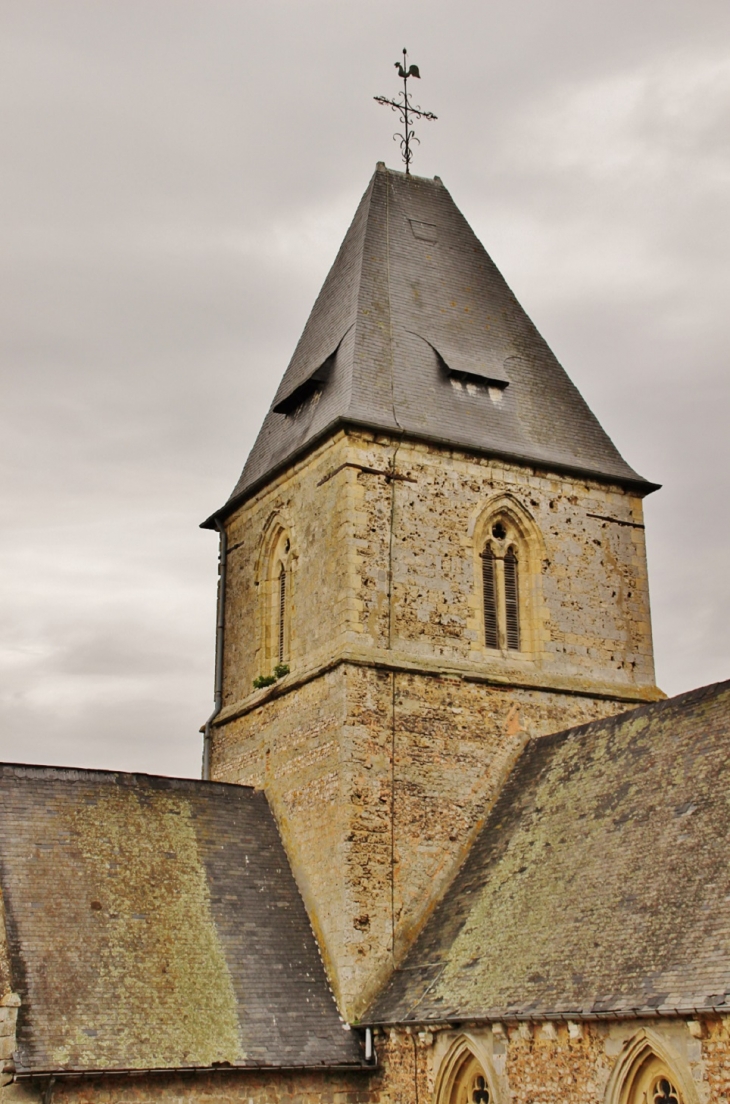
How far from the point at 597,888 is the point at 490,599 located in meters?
5.94

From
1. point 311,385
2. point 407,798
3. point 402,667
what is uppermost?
point 311,385

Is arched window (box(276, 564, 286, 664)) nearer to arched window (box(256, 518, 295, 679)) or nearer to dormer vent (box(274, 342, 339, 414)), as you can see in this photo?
arched window (box(256, 518, 295, 679))

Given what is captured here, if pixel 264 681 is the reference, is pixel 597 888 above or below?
below

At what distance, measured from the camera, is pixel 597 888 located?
13781mm

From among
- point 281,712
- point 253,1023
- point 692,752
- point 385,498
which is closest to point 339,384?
point 385,498

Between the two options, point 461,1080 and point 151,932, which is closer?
point 461,1080

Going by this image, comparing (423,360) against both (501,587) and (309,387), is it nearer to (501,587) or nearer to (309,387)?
(309,387)

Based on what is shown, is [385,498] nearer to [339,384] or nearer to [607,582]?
[339,384]

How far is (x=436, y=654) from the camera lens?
701 inches

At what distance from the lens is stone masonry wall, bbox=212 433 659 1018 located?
16406 millimetres

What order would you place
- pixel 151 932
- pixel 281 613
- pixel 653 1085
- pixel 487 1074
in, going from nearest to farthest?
pixel 653 1085 → pixel 487 1074 → pixel 151 932 → pixel 281 613

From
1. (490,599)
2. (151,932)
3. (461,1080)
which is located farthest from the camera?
(490,599)

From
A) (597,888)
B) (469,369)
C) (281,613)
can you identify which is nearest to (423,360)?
(469,369)

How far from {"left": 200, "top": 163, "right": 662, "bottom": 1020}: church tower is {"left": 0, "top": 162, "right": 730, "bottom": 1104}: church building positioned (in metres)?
0.05
